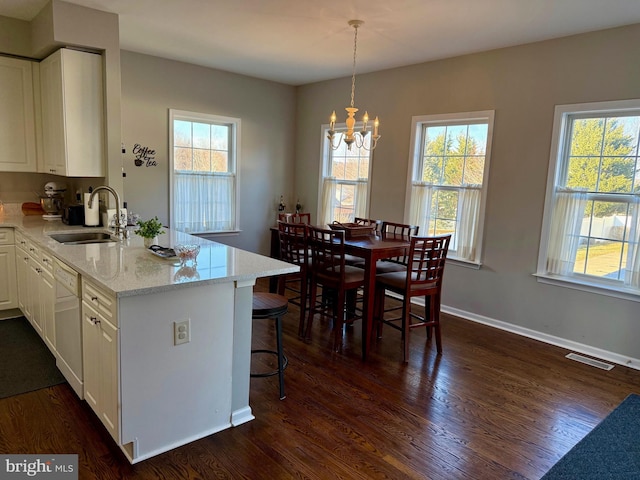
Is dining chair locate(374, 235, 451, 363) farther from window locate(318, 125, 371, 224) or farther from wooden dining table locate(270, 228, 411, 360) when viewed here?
window locate(318, 125, 371, 224)

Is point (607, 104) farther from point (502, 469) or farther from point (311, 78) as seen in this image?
point (311, 78)

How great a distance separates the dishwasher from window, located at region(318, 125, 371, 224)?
3.60 metres

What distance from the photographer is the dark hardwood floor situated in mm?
2199

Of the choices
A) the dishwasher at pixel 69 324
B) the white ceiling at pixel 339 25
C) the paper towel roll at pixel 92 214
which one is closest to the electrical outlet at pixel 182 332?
the dishwasher at pixel 69 324

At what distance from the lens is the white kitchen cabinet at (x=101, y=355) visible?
6.75ft

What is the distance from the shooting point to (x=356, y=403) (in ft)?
9.31

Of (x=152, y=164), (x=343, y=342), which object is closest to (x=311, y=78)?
(x=152, y=164)

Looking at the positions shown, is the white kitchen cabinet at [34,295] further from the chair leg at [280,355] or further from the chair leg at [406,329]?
the chair leg at [406,329]

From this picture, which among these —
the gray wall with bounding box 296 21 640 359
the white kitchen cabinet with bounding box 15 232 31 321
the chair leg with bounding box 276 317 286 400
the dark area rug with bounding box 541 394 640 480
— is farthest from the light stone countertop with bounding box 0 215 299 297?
the gray wall with bounding box 296 21 640 359

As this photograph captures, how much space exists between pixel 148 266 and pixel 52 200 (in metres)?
→ 2.61

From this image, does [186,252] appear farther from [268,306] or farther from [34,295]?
[34,295]

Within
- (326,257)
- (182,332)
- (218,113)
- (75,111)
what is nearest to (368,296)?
(326,257)

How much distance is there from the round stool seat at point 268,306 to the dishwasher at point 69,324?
38.7 inches

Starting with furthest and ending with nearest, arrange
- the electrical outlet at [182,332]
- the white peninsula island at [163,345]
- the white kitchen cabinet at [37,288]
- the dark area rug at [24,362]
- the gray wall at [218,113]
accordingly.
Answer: the gray wall at [218,113] → the white kitchen cabinet at [37,288] → the dark area rug at [24,362] → the electrical outlet at [182,332] → the white peninsula island at [163,345]
